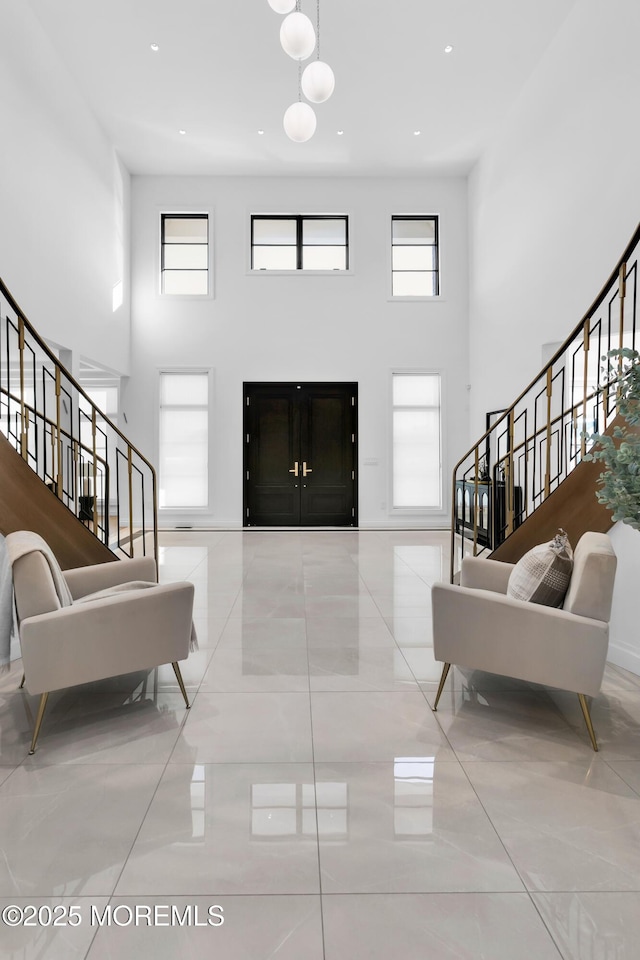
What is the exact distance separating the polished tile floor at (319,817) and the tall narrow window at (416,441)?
23.8 feet

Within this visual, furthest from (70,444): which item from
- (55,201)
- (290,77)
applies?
(290,77)

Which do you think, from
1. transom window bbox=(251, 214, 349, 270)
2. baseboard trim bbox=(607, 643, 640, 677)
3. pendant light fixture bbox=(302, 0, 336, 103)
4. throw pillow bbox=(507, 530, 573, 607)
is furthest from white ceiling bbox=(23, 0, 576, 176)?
baseboard trim bbox=(607, 643, 640, 677)

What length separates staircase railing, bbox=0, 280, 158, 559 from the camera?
493cm

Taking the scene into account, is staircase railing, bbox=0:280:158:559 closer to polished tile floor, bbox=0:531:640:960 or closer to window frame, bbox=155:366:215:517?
window frame, bbox=155:366:215:517

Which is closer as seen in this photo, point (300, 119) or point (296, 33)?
point (296, 33)

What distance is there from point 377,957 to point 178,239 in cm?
1118

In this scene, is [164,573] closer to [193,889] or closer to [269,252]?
[193,889]

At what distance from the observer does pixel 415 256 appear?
11023 millimetres

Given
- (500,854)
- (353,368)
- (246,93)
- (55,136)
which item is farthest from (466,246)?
(500,854)

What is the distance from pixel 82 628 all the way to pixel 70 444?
16.8 ft

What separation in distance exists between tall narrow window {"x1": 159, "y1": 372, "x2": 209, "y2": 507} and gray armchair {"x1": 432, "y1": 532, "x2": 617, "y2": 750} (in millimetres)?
8193

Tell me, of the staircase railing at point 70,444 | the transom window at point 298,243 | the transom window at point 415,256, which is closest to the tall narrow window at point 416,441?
the transom window at point 415,256

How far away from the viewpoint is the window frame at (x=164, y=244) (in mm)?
10672

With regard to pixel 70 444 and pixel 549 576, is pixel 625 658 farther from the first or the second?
pixel 70 444
